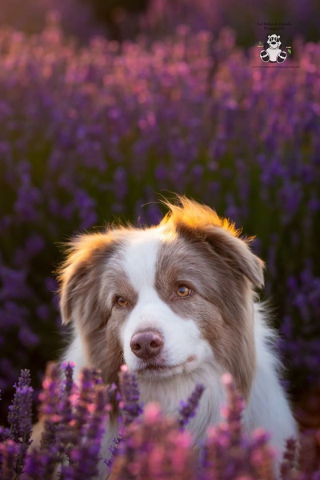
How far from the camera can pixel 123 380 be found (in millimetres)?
1705

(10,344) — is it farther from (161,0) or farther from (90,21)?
(90,21)

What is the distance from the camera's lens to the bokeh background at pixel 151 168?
4.26 m

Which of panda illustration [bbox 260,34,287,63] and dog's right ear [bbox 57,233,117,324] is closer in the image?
dog's right ear [bbox 57,233,117,324]

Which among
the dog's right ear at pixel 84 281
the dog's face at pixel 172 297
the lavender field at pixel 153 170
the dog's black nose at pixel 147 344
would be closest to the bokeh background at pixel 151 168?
the lavender field at pixel 153 170

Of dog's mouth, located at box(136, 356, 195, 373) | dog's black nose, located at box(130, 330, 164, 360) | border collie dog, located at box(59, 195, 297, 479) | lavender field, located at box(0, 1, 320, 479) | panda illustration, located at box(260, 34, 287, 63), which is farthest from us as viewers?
panda illustration, located at box(260, 34, 287, 63)

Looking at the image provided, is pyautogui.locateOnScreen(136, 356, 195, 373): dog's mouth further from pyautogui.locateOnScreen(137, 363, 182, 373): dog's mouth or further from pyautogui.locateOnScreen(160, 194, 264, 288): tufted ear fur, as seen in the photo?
pyautogui.locateOnScreen(160, 194, 264, 288): tufted ear fur

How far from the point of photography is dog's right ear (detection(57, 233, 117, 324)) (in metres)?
3.09

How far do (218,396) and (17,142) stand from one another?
120 inches

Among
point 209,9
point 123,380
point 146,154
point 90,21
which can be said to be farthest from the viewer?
point 90,21

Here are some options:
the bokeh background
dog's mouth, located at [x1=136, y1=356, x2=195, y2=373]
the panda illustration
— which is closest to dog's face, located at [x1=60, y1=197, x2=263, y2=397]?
dog's mouth, located at [x1=136, y1=356, x2=195, y2=373]

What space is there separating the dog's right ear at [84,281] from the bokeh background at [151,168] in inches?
36.0

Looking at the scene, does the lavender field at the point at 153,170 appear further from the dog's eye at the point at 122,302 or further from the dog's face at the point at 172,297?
the dog's eye at the point at 122,302

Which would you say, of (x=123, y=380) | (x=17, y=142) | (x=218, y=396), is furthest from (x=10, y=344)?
(x=123, y=380)

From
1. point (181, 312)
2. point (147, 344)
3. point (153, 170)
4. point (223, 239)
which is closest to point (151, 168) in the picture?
point (153, 170)
